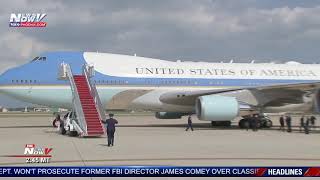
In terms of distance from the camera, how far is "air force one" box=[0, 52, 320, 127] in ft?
81.9

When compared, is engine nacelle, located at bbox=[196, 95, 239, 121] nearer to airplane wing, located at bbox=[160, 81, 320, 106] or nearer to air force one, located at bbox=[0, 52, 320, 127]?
air force one, located at bbox=[0, 52, 320, 127]

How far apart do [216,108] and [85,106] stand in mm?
7023

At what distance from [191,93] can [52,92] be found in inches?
294

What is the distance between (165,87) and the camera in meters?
26.8

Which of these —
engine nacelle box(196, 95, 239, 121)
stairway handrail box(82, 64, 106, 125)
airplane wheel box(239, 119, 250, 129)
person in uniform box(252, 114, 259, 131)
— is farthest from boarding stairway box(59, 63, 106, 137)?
airplane wheel box(239, 119, 250, 129)

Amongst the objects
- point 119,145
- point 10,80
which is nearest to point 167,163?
point 119,145

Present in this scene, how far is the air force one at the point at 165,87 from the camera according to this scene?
24953 millimetres

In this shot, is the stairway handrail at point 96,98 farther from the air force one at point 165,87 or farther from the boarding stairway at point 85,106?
the air force one at point 165,87

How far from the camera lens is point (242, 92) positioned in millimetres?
25953

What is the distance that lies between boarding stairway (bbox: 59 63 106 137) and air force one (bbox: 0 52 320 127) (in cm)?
176

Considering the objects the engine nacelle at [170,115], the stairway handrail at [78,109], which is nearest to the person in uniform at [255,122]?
the engine nacelle at [170,115]

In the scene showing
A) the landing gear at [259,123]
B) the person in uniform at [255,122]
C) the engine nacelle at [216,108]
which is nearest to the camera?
the engine nacelle at [216,108]

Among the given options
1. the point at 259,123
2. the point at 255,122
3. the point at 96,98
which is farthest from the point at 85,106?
the point at 259,123

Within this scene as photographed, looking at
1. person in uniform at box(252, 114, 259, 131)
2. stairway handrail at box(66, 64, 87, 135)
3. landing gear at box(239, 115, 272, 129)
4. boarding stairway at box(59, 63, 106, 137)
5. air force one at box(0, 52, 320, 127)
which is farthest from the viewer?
landing gear at box(239, 115, 272, 129)
